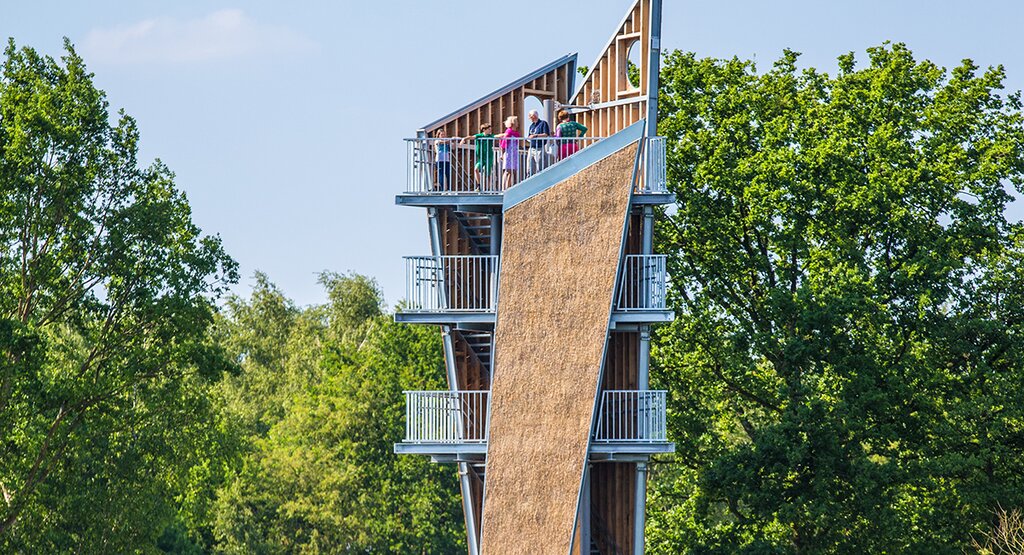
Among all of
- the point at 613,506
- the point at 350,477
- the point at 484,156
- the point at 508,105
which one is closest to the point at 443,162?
the point at 484,156

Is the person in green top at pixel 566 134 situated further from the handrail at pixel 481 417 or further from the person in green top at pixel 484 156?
the handrail at pixel 481 417

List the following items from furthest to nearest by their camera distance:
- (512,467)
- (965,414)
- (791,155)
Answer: (791,155) → (965,414) → (512,467)

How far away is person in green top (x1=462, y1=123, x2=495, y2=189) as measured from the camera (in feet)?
93.3

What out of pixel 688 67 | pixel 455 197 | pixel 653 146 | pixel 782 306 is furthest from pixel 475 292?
pixel 688 67

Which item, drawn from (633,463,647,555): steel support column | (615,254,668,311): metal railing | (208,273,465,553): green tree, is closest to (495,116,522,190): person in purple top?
(615,254,668,311): metal railing

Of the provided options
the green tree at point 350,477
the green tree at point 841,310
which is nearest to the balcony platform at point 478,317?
the green tree at point 841,310

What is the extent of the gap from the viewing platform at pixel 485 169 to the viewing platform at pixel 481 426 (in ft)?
11.1

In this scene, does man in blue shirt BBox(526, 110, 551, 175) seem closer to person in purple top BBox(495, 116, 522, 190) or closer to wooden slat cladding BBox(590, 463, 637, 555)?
person in purple top BBox(495, 116, 522, 190)

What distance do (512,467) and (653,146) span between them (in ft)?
20.1

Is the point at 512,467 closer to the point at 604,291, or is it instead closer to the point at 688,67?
the point at 604,291

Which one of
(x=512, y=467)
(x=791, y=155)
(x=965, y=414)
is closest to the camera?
(x=512, y=467)

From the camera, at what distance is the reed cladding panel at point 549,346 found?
2772 cm

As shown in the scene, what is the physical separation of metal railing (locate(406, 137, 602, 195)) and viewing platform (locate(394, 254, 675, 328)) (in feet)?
4.10

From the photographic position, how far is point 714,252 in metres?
39.0
